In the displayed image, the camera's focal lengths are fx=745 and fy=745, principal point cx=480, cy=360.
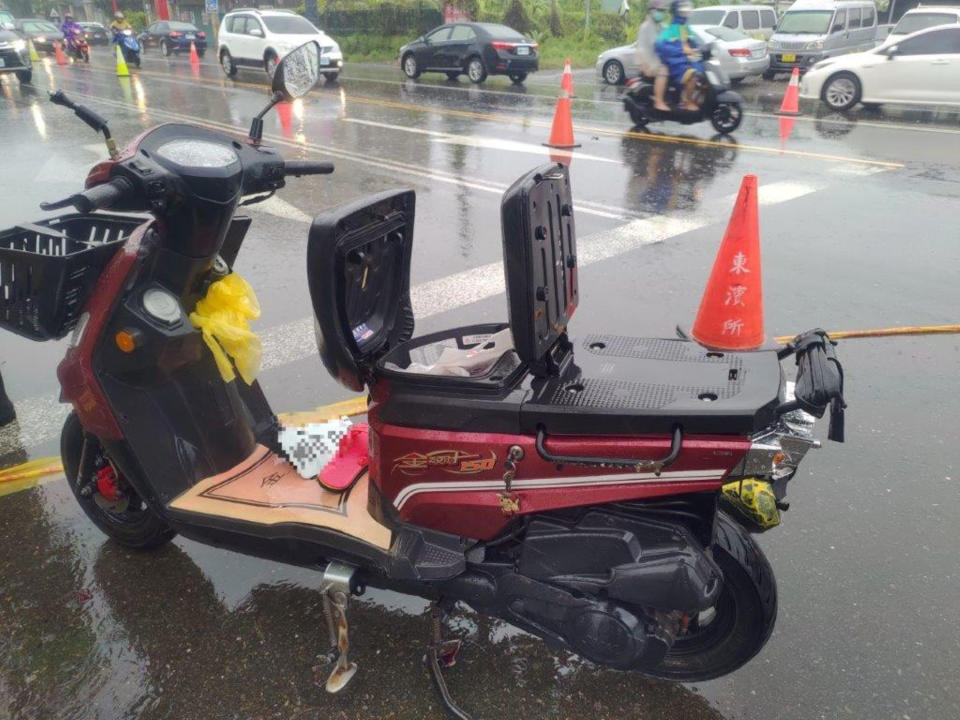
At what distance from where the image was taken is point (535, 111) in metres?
14.0

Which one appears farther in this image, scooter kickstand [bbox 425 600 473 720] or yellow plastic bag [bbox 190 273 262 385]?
yellow plastic bag [bbox 190 273 262 385]

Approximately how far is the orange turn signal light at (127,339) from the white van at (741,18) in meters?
18.6

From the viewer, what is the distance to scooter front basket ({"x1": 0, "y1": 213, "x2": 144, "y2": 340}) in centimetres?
235

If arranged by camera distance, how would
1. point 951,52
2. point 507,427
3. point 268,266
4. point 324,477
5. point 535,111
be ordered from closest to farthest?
1. point 507,427
2. point 324,477
3. point 268,266
4. point 951,52
5. point 535,111

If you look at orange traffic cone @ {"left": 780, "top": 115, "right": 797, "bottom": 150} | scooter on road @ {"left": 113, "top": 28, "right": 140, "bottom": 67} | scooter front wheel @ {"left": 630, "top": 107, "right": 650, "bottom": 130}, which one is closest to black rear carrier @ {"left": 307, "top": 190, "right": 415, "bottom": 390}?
orange traffic cone @ {"left": 780, "top": 115, "right": 797, "bottom": 150}

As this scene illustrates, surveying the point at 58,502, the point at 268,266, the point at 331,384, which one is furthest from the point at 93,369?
the point at 268,266

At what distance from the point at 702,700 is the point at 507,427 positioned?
3.56ft

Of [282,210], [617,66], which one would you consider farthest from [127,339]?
[617,66]

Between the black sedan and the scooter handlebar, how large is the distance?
1729 centimetres

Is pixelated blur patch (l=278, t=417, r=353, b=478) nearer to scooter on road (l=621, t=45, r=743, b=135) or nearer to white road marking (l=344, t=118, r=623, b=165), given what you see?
white road marking (l=344, t=118, r=623, b=165)

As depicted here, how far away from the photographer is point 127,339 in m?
2.44

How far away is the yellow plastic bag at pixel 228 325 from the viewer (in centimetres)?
264

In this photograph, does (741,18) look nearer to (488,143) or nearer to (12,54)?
(488,143)

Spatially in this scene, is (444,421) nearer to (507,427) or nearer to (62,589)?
(507,427)
